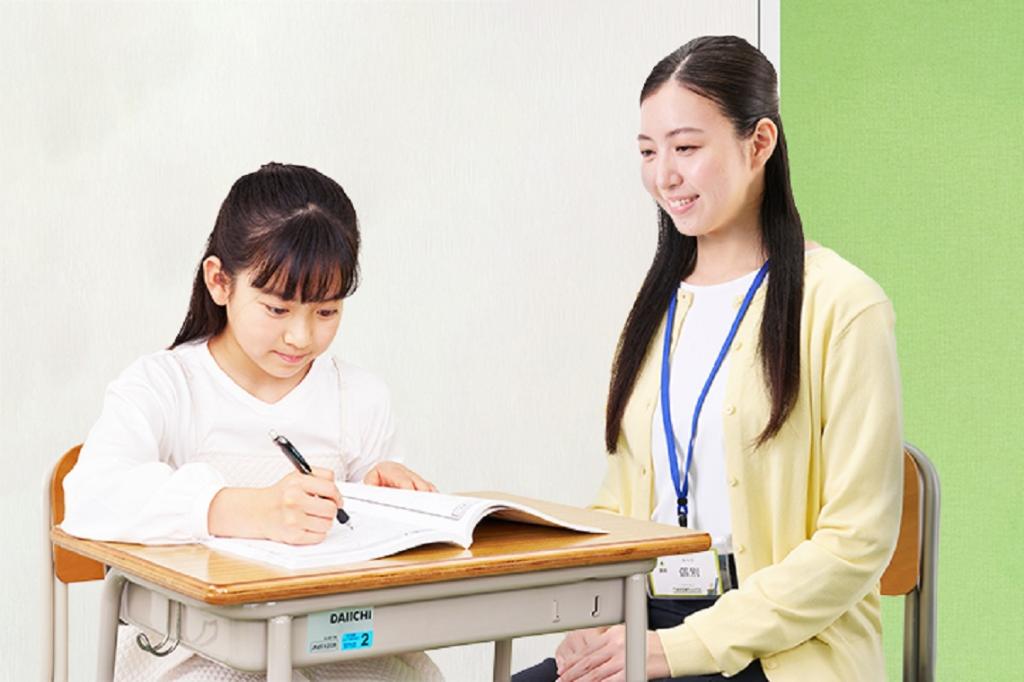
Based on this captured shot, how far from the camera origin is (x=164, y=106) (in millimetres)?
3152

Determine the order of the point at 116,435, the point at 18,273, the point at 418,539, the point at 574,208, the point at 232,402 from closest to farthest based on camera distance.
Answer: the point at 418,539, the point at 116,435, the point at 232,402, the point at 18,273, the point at 574,208

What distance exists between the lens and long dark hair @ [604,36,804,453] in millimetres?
2070

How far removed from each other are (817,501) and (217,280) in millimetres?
951

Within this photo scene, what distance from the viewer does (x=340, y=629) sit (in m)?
1.51

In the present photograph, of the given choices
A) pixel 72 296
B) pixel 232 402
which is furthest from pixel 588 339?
pixel 232 402

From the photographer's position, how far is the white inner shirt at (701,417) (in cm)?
212

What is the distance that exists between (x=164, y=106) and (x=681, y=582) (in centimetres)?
173

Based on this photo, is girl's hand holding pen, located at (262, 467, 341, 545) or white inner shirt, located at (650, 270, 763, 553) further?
white inner shirt, located at (650, 270, 763, 553)

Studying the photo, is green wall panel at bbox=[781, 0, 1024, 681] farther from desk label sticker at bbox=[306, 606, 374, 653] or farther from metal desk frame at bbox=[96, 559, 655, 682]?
desk label sticker at bbox=[306, 606, 374, 653]

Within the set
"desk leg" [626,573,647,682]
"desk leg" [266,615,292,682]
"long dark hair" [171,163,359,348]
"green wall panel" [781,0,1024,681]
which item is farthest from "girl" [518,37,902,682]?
"green wall panel" [781,0,1024,681]

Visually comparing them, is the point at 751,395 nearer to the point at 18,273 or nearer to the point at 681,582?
the point at 681,582

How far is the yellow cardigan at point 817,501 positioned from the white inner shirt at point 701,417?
3cm

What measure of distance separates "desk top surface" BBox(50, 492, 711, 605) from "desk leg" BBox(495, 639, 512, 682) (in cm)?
41

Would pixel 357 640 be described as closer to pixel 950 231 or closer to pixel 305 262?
pixel 305 262
